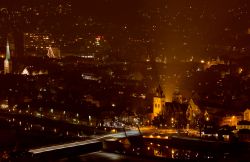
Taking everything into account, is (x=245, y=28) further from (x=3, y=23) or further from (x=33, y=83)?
(x=3, y=23)

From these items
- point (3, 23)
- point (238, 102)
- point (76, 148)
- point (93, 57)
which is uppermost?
point (3, 23)

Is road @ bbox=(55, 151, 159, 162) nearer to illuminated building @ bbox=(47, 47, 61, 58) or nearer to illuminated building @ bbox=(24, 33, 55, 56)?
illuminated building @ bbox=(47, 47, 61, 58)

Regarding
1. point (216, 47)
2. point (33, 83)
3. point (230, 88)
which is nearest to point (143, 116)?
point (230, 88)

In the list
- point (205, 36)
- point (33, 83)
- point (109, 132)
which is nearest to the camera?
point (109, 132)

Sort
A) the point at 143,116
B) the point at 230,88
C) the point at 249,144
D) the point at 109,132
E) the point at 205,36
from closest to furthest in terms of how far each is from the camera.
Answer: the point at 249,144 → the point at 109,132 → the point at 143,116 → the point at 230,88 → the point at 205,36

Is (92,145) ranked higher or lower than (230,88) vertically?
lower

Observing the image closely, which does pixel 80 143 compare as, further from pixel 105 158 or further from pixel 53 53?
pixel 53 53

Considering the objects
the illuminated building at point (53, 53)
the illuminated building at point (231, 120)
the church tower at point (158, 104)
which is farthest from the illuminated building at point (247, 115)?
Answer: the illuminated building at point (53, 53)

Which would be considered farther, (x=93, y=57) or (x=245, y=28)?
(x=93, y=57)

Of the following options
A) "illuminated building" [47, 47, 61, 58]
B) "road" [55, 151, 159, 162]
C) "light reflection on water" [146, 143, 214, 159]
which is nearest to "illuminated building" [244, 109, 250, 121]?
"light reflection on water" [146, 143, 214, 159]
